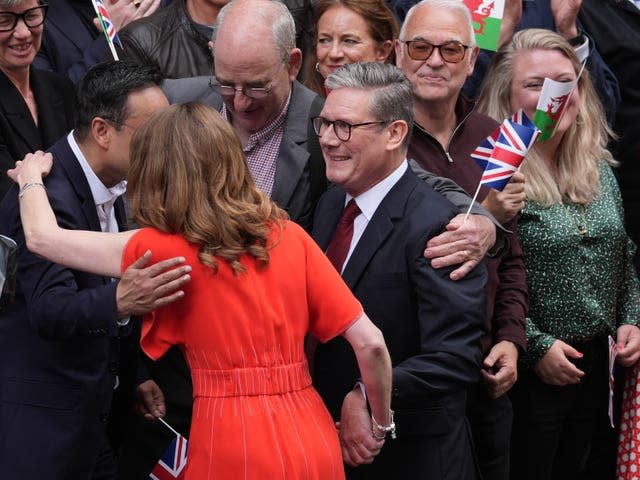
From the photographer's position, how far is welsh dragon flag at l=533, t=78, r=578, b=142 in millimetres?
5141

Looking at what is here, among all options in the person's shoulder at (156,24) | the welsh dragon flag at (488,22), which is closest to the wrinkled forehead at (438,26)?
the welsh dragon flag at (488,22)

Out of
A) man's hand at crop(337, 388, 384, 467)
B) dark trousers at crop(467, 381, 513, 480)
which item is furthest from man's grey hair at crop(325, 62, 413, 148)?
→ dark trousers at crop(467, 381, 513, 480)

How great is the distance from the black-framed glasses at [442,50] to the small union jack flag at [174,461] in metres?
1.91

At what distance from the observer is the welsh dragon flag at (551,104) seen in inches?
202

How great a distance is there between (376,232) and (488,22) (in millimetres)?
1829

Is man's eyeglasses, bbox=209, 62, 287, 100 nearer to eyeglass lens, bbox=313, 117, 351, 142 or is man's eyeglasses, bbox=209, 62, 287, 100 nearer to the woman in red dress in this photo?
eyeglass lens, bbox=313, 117, 351, 142

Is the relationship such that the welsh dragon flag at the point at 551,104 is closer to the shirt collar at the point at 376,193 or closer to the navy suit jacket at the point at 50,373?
the shirt collar at the point at 376,193

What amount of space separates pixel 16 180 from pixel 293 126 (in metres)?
1.29

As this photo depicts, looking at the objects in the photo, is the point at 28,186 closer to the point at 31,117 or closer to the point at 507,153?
the point at 31,117

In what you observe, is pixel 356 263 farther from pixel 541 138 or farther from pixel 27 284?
pixel 541 138

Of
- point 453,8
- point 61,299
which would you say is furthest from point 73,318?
point 453,8

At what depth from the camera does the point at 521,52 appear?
5691mm

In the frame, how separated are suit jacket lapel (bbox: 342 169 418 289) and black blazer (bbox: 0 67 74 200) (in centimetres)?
154

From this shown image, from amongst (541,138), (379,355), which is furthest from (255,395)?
(541,138)
